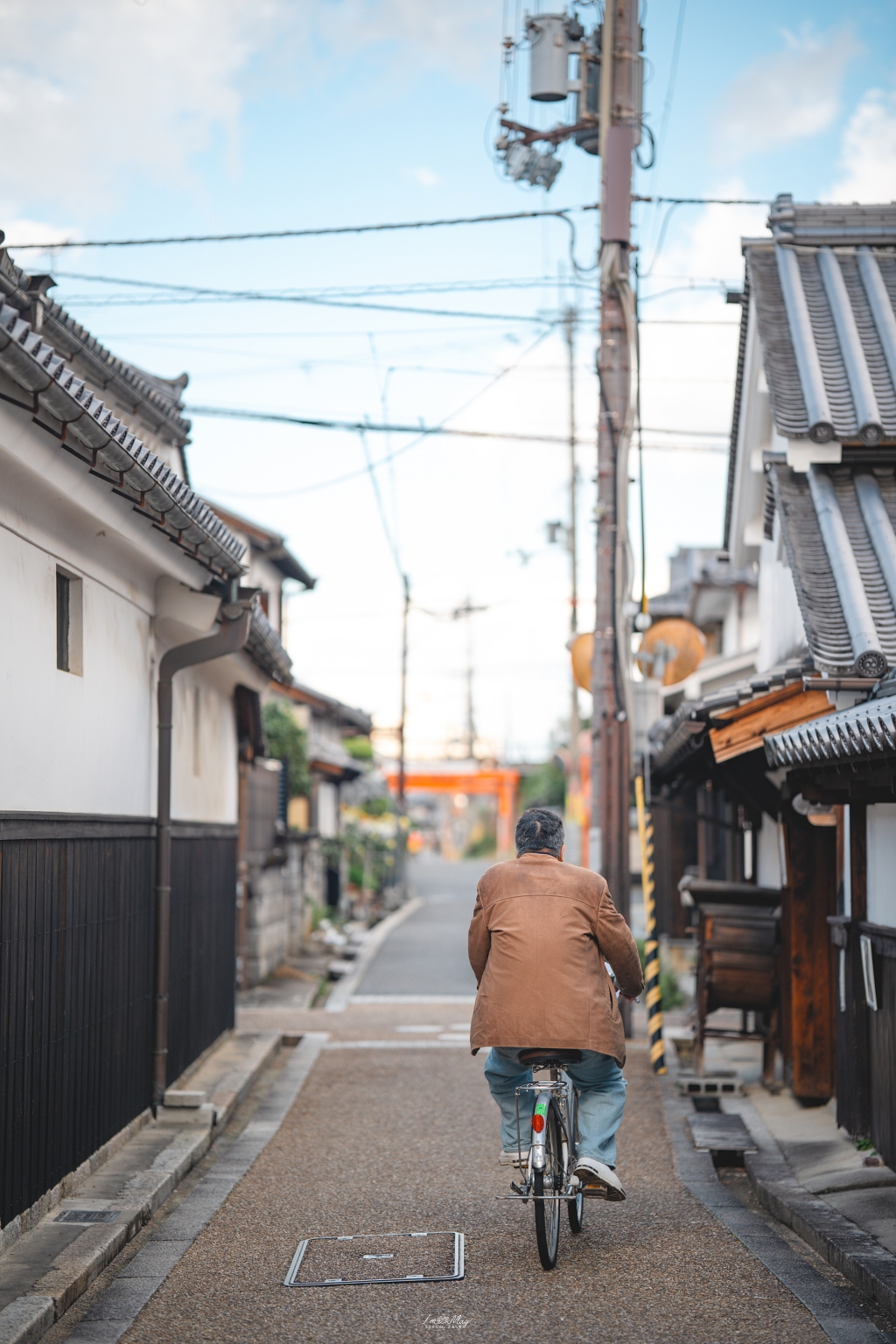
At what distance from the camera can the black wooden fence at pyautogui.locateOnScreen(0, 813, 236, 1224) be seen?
6.55 meters

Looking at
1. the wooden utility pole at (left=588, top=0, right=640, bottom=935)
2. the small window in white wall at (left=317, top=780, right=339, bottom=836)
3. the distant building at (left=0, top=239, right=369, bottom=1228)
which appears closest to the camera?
the distant building at (left=0, top=239, right=369, bottom=1228)

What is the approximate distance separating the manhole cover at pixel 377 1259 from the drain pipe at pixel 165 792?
3163 mm

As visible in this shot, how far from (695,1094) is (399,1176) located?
398 cm

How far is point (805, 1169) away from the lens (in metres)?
8.88

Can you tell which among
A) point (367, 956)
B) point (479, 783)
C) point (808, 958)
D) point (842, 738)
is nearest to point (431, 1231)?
point (842, 738)

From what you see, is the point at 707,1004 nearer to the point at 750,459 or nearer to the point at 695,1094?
the point at 695,1094

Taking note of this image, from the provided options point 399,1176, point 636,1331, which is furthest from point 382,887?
point 636,1331

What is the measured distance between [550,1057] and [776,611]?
8705 mm

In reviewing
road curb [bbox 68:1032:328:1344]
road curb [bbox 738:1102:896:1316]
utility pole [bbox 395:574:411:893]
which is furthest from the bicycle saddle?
utility pole [bbox 395:574:411:893]

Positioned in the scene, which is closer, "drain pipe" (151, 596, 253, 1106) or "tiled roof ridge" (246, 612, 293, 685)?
"drain pipe" (151, 596, 253, 1106)

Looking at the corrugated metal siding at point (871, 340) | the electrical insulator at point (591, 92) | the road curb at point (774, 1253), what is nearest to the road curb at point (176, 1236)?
the road curb at point (774, 1253)

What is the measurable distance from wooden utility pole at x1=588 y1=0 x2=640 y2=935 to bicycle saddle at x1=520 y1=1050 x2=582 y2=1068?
27.9 feet

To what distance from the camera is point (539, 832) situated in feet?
22.6

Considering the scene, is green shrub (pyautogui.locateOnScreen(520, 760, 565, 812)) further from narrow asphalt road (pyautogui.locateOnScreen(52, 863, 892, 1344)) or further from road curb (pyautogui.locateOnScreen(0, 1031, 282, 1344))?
road curb (pyautogui.locateOnScreen(0, 1031, 282, 1344))
